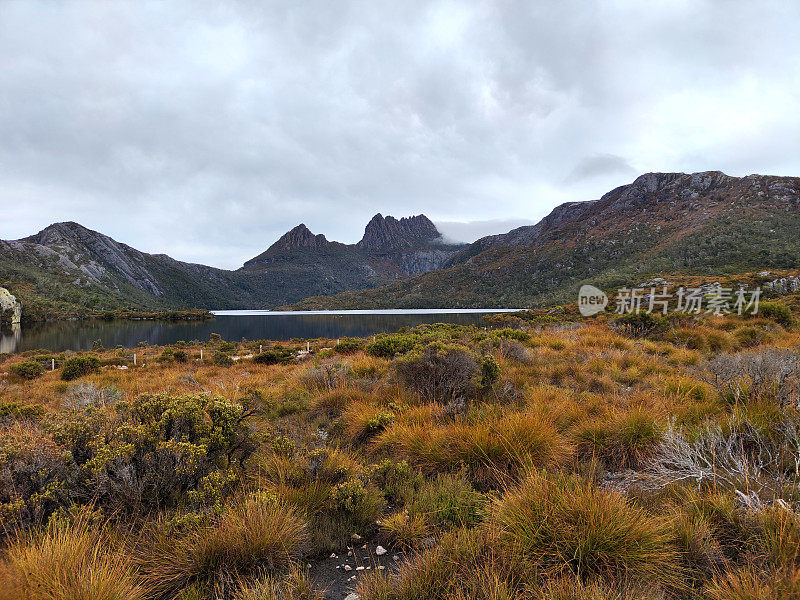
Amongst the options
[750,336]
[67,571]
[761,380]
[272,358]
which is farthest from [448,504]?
[272,358]

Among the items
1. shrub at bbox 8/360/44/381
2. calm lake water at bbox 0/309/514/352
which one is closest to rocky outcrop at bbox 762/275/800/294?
calm lake water at bbox 0/309/514/352

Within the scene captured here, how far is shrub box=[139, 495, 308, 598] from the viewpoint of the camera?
221cm

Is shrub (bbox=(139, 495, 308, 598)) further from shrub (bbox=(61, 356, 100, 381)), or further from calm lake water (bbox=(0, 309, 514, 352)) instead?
calm lake water (bbox=(0, 309, 514, 352))

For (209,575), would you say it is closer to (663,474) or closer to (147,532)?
(147,532)

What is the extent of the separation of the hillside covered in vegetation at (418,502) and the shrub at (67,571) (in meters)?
0.01

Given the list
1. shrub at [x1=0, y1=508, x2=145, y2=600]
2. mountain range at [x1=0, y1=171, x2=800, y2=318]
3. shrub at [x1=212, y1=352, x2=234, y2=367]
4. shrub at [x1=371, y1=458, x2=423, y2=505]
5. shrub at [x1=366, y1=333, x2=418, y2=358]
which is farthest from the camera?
mountain range at [x1=0, y1=171, x2=800, y2=318]

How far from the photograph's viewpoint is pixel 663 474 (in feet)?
10.2

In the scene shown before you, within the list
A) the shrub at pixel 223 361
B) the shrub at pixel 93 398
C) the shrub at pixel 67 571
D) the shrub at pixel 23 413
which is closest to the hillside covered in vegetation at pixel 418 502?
the shrub at pixel 67 571

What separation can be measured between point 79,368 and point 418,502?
20.4 meters

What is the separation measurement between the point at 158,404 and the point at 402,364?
413 cm

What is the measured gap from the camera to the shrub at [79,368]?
15648 mm

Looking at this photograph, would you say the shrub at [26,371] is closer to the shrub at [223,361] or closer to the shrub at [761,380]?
the shrub at [223,361]

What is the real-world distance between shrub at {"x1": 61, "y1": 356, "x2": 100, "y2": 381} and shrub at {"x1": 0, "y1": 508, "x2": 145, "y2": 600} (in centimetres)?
1824

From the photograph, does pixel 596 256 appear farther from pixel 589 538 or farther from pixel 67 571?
pixel 67 571
